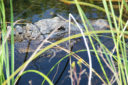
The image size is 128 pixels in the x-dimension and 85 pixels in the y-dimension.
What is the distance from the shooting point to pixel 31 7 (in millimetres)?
2641

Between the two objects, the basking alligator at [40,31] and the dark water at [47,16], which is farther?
the basking alligator at [40,31]

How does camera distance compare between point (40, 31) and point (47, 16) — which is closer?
point (40, 31)

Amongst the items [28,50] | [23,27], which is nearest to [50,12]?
[23,27]

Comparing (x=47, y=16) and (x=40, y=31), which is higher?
(x=47, y=16)

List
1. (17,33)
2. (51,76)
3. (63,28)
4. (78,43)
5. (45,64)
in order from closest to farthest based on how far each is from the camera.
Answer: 1. (51,76)
2. (45,64)
3. (78,43)
4. (17,33)
5. (63,28)

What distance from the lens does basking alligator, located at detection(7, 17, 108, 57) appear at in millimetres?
1932

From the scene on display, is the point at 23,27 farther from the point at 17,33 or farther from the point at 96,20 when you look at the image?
the point at 96,20

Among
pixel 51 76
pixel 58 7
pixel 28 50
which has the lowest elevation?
pixel 51 76

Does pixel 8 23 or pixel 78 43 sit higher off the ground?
pixel 8 23

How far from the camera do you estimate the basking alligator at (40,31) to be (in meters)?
1.93

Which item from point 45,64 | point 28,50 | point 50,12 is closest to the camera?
point 45,64

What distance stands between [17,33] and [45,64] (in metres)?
0.58

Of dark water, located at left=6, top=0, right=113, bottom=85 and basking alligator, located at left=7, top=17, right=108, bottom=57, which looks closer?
dark water, located at left=6, top=0, right=113, bottom=85

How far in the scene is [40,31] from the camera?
211 cm
